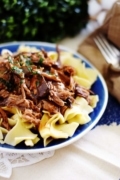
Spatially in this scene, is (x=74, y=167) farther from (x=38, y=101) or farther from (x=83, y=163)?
A: (x=38, y=101)

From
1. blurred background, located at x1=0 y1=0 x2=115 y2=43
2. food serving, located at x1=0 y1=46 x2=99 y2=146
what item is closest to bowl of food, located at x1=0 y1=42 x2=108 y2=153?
food serving, located at x1=0 y1=46 x2=99 y2=146

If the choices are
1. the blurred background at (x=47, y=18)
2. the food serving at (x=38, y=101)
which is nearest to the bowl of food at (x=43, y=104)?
the food serving at (x=38, y=101)

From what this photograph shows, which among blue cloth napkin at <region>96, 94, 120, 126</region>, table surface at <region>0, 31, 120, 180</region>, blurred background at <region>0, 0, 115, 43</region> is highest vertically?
blurred background at <region>0, 0, 115, 43</region>

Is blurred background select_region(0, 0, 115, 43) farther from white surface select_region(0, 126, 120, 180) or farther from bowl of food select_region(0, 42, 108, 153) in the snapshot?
white surface select_region(0, 126, 120, 180)

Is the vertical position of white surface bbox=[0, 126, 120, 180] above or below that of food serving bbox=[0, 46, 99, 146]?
below

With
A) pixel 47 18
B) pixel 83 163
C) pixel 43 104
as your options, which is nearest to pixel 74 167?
pixel 83 163

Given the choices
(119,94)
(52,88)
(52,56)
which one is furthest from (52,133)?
(52,56)

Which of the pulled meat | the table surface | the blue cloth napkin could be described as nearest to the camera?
the table surface

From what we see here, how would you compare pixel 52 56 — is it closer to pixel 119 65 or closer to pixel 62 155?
pixel 119 65
